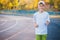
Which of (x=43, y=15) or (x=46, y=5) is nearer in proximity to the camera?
(x=43, y=15)

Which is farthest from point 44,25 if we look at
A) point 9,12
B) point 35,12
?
point 9,12

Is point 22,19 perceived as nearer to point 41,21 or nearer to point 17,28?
point 17,28

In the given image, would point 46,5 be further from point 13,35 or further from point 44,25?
point 13,35

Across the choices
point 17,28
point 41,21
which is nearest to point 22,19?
point 17,28

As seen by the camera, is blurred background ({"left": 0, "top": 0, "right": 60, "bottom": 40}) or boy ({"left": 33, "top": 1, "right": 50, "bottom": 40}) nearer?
boy ({"left": 33, "top": 1, "right": 50, "bottom": 40})

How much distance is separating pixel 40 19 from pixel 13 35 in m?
0.66

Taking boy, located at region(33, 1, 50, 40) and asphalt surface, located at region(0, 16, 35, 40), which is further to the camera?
asphalt surface, located at region(0, 16, 35, 40)

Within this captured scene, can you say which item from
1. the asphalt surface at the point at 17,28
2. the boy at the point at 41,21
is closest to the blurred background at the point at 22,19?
the asphalt surface at the point at 17,28

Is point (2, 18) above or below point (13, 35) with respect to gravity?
above

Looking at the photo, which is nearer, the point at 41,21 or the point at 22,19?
the point at 41,21

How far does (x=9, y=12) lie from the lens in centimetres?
301

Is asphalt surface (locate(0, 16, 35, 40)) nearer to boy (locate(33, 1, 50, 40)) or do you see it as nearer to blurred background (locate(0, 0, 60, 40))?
blurred background (locate(0, 0, 60, 40))

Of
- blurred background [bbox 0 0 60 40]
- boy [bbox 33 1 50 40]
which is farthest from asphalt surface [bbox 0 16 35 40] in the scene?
boy [bbox 33 1 50 40]

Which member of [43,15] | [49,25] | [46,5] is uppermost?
[46,5]
